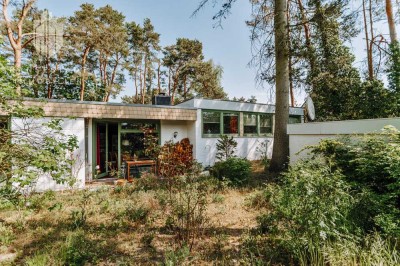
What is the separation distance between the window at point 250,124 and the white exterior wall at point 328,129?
462 cm

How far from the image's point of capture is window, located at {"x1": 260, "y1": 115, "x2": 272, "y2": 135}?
13.1 m

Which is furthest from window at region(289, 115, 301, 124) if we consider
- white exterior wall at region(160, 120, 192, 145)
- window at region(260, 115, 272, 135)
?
white exterior wall at region(160, 120, 192, 145)

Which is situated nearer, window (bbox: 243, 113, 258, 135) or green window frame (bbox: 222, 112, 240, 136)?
green window frame (bbox: 222, 112, 240, 136)

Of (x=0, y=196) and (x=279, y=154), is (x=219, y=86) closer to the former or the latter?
(x=279, y=154)

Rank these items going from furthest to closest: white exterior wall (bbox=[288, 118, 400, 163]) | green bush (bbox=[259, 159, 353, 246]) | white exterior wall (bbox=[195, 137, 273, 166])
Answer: white exterior wall (bbox=[195, 137, 273, 166])
white exterior wall (bbox=[288, 118, 400, 163])
green bush (bbox=[259, 159, 353, 246])

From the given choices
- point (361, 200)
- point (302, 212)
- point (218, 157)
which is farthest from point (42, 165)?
point (218, 157)

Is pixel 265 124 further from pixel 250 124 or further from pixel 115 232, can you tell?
pixel 115 232

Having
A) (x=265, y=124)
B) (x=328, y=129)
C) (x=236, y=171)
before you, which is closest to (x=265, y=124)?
(x=265, y=124)

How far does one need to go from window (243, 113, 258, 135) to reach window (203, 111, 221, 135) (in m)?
1.85

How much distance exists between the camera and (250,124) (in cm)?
1266

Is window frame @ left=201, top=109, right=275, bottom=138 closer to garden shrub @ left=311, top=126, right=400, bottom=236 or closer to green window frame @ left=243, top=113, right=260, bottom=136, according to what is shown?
green window frame @ left=243, top=113, right=260, bottom=136

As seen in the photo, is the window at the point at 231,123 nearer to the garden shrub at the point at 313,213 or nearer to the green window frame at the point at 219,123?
the green window frame at the point at 219,123

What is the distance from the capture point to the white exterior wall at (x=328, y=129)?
4879mm

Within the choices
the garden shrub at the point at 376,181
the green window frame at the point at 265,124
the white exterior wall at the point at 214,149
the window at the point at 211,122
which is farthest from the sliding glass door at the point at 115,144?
the garden shrub at the point at 376,181
